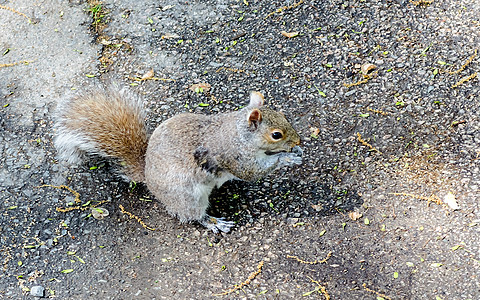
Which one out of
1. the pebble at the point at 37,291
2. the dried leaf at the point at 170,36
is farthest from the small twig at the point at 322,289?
the dried leaf at the point at 170,36

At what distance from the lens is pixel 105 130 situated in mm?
2334

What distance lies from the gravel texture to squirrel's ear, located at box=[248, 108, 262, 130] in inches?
17.9

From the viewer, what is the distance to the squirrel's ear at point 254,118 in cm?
207

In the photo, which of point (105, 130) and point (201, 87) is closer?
point (105, 130)

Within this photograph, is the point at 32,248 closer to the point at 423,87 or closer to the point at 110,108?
the point at 110,108

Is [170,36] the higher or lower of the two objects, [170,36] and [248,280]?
the higher

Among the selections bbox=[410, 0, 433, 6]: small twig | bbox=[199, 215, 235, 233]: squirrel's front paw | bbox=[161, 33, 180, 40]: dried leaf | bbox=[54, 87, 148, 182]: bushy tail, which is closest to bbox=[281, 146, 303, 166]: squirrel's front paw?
bbox=[199, 215, 235, 233]: squirrel's front paw

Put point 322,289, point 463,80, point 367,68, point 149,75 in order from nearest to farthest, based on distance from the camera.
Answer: point 322,289 → point 463,80 → point 367,68 → point 149,75

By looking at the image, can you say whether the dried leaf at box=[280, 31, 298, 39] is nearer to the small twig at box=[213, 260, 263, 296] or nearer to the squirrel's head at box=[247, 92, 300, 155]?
the squirrel's head at box=[247, 92, 300, 155]

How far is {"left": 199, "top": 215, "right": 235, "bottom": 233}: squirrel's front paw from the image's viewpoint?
7.62 feet

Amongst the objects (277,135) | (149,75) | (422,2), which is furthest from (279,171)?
(422,2)

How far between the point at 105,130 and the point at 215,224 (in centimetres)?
65

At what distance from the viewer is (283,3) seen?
11.0 ft

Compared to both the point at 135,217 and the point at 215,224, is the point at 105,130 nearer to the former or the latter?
the point at 135,217
